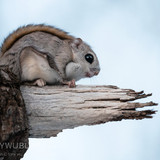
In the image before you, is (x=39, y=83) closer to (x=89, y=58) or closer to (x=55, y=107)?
(x=55, y=107)

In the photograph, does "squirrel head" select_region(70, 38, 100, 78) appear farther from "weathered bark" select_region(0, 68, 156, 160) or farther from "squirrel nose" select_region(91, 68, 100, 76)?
"weathered bark" select_region(0, 68, 156, 160)

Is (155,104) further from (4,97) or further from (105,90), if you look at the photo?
(4,97)

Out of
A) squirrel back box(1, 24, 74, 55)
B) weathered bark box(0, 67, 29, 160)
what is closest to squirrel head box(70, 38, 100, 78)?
squirrel back box(1, 24, 74, 55)

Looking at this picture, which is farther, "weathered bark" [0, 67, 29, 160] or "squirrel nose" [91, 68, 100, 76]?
"squirrel nose" [91, 68, 100, 76]

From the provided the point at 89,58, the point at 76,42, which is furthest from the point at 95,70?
the point at 76,42

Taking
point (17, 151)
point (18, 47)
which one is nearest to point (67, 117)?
point (17, 151)

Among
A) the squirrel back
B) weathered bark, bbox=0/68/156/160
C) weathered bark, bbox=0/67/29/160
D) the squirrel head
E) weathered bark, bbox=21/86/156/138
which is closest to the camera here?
weathered bark, bbox=0/67/29/160
